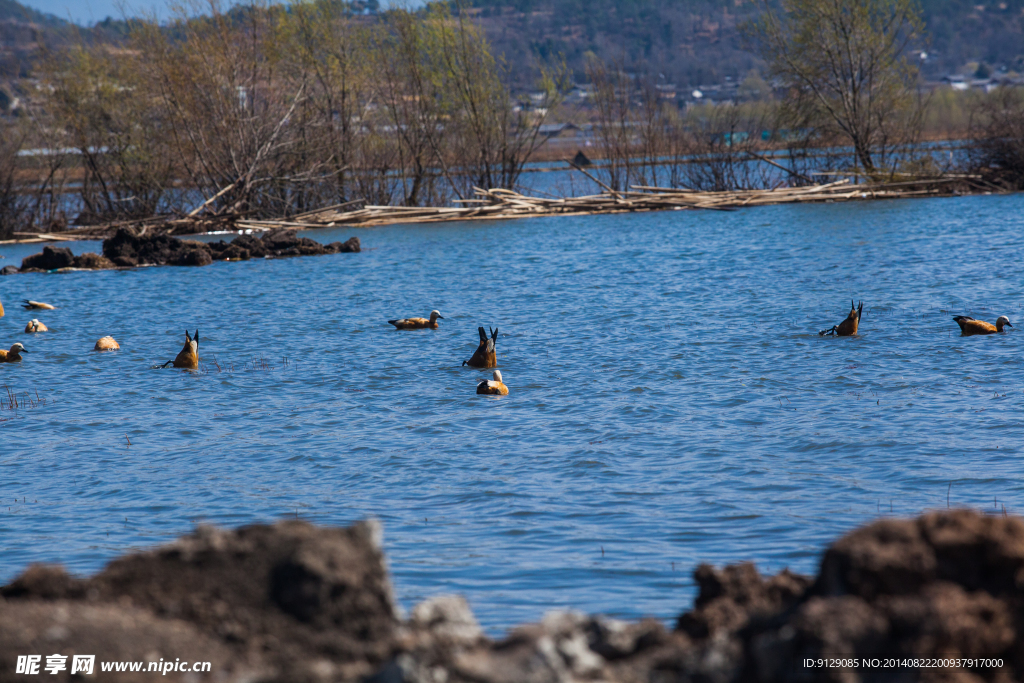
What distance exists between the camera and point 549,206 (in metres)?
38.7

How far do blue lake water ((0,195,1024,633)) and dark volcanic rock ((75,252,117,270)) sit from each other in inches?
260

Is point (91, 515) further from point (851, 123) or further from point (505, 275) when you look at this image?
point (851, 123)

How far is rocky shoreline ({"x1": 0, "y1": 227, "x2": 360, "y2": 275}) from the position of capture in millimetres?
27688

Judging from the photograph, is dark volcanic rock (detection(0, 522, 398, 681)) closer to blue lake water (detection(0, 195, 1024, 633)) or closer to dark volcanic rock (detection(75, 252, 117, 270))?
blue lake water (detection(0, 195, 1024, 633))

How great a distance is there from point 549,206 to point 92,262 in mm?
17741

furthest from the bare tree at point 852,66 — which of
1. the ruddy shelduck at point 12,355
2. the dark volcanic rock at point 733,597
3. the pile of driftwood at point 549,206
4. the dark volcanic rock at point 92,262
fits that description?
the dark volcanic rock at point 733,597

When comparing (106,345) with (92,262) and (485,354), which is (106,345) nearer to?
(485,354)

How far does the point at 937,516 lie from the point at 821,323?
12710 millimetres

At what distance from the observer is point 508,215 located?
124 ft

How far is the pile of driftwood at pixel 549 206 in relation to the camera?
36031 millimetres

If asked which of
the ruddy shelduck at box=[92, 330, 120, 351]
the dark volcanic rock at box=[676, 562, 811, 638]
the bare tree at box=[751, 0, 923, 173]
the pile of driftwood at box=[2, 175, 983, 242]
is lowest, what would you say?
the ruddy shelduck at box=[92, 330, 120, 351]

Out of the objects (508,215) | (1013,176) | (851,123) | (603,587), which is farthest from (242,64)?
(603,587)

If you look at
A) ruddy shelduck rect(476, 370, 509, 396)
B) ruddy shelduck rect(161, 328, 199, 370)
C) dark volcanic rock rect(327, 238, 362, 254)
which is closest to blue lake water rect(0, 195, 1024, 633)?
ruddy shelduck rect(476, 370, 509, 396)

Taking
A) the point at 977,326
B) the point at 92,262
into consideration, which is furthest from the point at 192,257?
the point at 977,326
